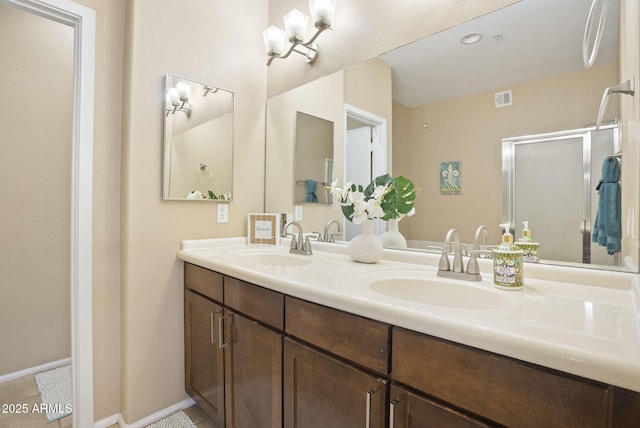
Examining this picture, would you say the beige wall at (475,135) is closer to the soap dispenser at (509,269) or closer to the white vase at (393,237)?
the white vase at (393,237)

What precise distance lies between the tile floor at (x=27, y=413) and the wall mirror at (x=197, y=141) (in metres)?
1.24

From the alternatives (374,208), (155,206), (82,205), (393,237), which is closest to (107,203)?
(82,205)

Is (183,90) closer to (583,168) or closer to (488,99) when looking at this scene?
(488,99)

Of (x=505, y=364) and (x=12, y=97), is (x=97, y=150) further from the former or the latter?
(x=505, y=364)

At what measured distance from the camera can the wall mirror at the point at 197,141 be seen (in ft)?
5.71

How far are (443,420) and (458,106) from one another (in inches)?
46.8

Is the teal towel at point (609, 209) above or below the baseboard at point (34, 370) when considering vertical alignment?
above

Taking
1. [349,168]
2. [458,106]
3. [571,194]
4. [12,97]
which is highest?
[12,97]

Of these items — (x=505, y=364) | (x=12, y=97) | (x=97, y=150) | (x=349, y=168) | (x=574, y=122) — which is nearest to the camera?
(x=505, y=364)

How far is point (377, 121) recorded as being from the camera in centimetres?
162

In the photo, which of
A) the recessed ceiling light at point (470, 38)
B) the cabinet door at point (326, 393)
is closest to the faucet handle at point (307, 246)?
the cabinet door at point (326, 393)

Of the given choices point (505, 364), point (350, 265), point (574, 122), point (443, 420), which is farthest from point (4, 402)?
point (574, 122)

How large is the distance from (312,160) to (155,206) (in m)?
0.95

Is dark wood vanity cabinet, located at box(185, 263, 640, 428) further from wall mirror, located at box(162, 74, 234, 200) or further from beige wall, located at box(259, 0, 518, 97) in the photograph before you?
beige wall, located at box(259, 0, 518, 97)
